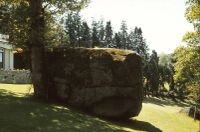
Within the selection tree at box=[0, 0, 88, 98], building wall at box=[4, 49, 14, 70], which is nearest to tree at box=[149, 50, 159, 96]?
building wall at box=[4, 49, 14, 70]

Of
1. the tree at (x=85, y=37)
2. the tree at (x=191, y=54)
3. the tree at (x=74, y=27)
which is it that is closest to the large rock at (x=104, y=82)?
the tree at (x=191, y=54)

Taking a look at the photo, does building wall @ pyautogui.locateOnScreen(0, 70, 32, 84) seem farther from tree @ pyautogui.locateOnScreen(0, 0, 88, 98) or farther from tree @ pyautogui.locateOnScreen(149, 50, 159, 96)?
tree @ pyautogui.locateOnScreen(149, 50, 159, 96)

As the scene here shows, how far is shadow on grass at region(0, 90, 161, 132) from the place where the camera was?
1743 centimetres

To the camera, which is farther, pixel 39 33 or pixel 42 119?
pixel 39 33

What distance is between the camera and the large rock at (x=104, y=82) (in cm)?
2561

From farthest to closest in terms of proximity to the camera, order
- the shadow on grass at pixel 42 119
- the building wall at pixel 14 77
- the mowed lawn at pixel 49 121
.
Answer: the building wall at pixel 14 77
the mowed lawn at pixel 49 121
the shadow on grass at pixel 42 119

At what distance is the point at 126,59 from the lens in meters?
25.9

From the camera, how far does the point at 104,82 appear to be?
84.0 feet

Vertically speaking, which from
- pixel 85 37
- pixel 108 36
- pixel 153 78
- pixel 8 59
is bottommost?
pixel 153 78

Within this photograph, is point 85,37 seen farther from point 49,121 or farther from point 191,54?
point 49,121

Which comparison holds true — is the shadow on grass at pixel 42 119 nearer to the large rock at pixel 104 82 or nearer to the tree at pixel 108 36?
the large rock at pixel 104 82

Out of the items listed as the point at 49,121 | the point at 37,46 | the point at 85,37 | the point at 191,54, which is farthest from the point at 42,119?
the point at 85,37

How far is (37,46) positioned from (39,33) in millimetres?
1475

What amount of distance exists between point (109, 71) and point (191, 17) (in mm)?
12310
